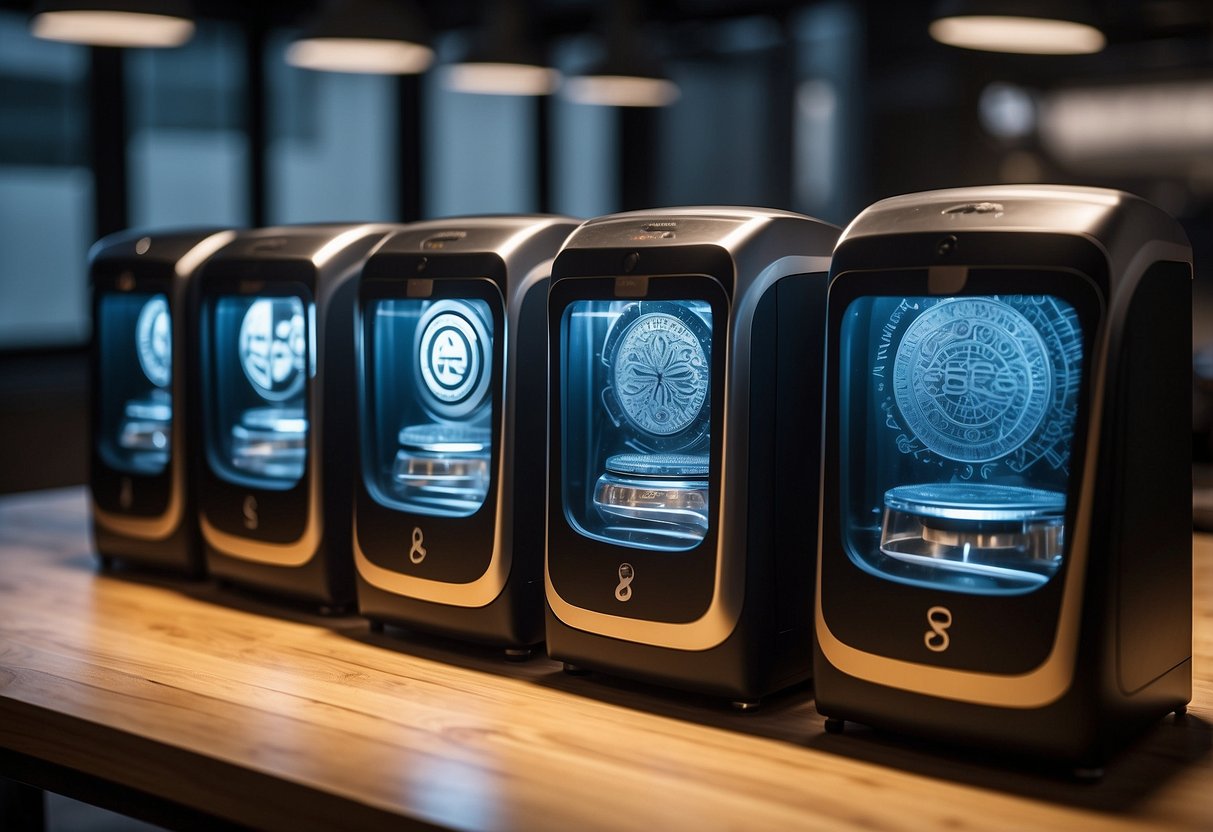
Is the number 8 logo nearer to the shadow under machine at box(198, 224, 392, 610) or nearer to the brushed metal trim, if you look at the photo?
the brushed metal trim

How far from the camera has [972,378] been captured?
1.06 meters

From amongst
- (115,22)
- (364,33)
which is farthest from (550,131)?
(115,22)

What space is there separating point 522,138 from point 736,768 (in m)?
5.39

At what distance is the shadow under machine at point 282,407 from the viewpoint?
149 centimetres

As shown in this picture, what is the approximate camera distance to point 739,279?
1.12 m

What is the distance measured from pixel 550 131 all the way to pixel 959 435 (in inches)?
207

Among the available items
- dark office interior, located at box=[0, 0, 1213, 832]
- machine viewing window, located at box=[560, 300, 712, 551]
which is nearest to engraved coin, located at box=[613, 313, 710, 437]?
machine viewing window, located at box=[560, 300, 712, 551]

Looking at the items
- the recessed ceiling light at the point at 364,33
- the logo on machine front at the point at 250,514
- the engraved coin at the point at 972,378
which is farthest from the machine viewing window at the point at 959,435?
the recessed ceiling light at the point at 364,33

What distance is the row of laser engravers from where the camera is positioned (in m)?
0.99

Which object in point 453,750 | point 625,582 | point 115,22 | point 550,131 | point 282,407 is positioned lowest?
point 453,750

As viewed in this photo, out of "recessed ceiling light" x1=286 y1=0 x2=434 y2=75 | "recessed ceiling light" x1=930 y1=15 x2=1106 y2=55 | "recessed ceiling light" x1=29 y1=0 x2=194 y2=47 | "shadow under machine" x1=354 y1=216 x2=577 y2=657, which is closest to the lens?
"shadow under machine" x1=354 y1=216 x2=577 y2=657

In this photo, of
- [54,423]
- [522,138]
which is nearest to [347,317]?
[54,423]

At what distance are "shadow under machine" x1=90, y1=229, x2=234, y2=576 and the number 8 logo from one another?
3.26 feet

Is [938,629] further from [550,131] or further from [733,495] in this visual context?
[550,131]
